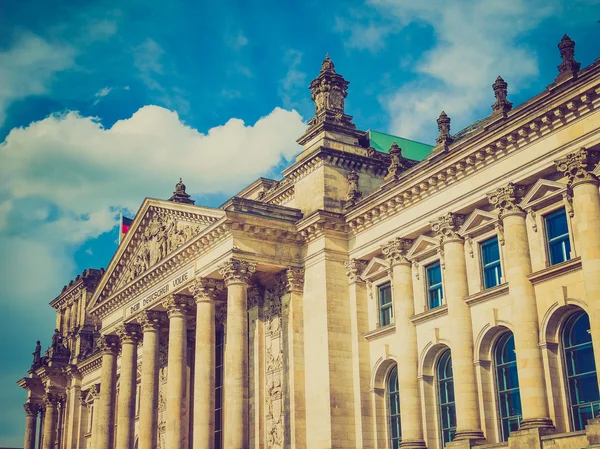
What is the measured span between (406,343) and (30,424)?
4669 cm

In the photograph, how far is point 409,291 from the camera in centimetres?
3103

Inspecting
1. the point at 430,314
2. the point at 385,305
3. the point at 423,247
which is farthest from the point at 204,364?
the point at 423,247

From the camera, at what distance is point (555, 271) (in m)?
24.8

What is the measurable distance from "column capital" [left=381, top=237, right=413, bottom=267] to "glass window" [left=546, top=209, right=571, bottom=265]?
6.70 metres

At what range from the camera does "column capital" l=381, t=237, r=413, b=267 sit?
103 ft

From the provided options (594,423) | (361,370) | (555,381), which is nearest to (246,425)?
(361,370)

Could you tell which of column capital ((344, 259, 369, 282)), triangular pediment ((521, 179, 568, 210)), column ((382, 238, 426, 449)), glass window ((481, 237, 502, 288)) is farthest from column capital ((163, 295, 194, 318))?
triangular pediment ((521, 179, 568, 210))

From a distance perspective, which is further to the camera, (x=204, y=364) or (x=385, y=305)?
(x=204, y=364)

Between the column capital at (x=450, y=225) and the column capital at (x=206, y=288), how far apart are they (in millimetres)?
10807

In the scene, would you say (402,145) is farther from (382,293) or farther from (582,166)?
(582,166)

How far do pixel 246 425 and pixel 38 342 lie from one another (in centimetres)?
4035

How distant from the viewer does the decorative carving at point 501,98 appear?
2753 centimetres

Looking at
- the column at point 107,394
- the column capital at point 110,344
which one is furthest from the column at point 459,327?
the column at point 107,394

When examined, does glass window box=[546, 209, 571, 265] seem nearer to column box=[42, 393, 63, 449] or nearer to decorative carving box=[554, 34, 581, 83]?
decorative carving box=[554, 34, 581, 83]
